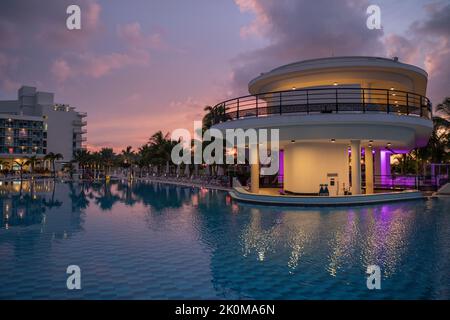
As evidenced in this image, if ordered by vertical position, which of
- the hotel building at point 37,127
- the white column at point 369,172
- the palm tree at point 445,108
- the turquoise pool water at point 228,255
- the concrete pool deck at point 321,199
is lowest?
the turquoise pool water at point 228,255

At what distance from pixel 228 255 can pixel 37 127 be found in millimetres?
112389

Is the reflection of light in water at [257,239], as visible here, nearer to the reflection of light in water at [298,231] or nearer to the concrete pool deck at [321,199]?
the reflection of light in water at [298,231]

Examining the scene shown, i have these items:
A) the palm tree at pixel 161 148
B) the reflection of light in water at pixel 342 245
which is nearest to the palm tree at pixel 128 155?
the palm tree at pixel 161 148

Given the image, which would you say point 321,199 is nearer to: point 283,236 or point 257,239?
point 283,236

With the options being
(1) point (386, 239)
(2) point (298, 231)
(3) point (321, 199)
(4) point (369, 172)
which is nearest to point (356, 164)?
(3) point (321, 199)

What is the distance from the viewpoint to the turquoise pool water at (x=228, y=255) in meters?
Answer: 6.47

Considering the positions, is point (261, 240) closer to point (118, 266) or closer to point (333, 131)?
point (118, 266)

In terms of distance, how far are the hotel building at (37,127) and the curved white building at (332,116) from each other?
9582 cm

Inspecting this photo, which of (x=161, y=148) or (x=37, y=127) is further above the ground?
(x=37, y=127)

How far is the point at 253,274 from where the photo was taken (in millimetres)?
7410

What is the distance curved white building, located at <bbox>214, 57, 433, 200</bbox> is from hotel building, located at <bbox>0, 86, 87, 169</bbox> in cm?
9582

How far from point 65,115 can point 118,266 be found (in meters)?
115

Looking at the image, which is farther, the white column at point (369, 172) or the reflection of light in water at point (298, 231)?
the white column at point (369, 172)

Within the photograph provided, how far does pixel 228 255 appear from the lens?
8.98m
